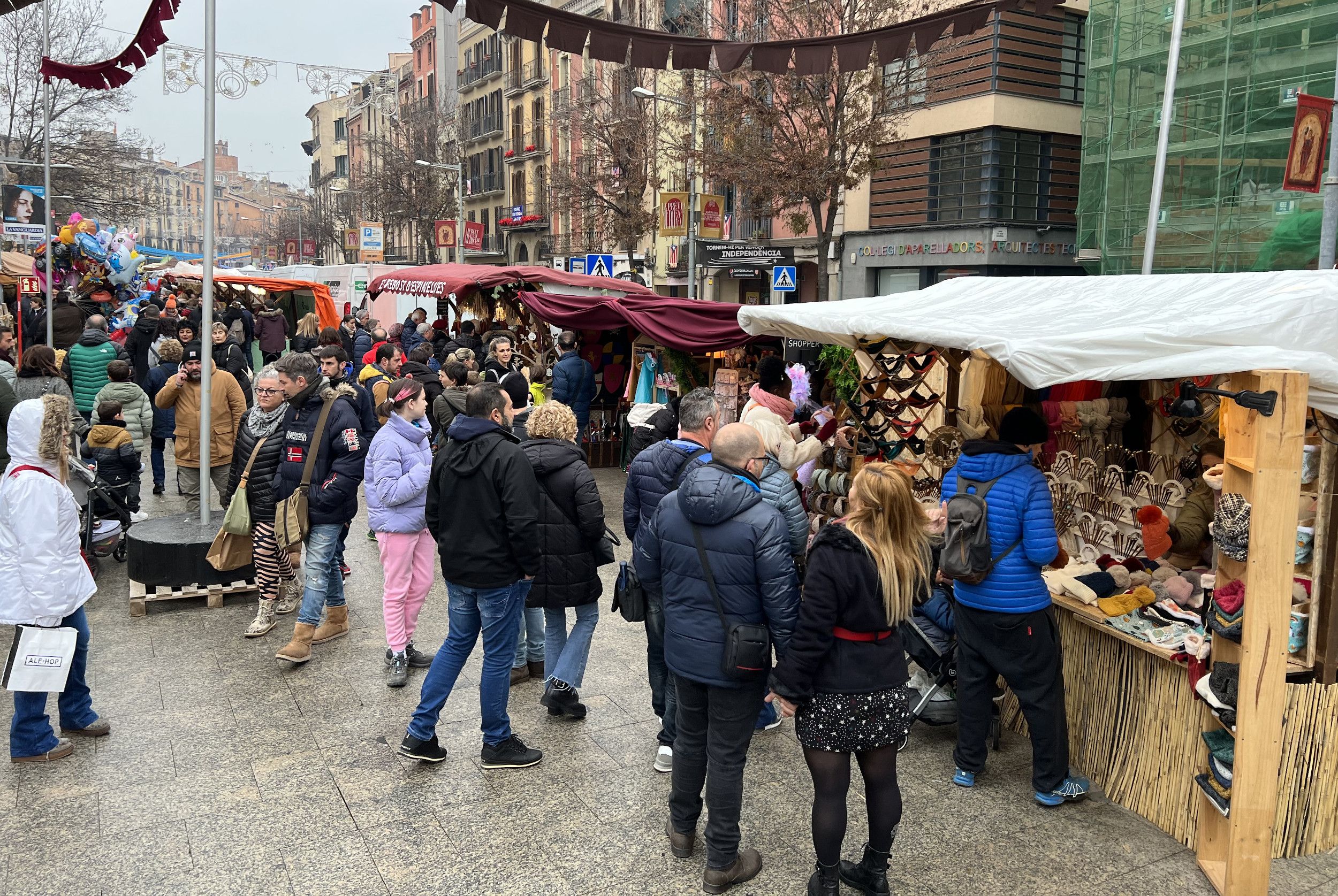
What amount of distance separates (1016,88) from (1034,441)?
20.2 metres

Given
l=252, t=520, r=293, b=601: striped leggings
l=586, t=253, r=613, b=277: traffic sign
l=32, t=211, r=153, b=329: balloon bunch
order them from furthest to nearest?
l=32, t=211, r=153, b=329: balloon bunch < l=586, t=253, r=613, b=277: traffic sign < l=252, t=520, r=293, b=601: striped leggings

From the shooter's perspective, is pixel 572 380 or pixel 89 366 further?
pixel 572 380

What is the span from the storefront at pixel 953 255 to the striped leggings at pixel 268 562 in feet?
55.9

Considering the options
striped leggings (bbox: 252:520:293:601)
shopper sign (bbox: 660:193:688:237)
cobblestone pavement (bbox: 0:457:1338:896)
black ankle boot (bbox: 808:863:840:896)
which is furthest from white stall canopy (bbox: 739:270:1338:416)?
shopper sign (bbox: 660:193:688:237)

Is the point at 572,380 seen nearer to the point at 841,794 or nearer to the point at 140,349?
the point at 140,349

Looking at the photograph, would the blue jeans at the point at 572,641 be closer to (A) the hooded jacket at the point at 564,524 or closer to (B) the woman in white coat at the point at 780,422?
(A) the hooded jacket at the point at 564,524

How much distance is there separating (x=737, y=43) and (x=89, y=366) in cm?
822

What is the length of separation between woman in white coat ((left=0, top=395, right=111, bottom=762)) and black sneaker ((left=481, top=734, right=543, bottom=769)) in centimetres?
201

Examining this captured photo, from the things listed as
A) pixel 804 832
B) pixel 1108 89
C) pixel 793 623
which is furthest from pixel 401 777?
pixel 1108 89

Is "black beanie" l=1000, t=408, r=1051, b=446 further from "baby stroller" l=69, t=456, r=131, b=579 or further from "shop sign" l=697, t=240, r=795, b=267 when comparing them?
"shop sign" l=697, t=240, r=795, b=267

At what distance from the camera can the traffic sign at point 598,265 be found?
17.4 meters

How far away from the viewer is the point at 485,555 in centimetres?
470

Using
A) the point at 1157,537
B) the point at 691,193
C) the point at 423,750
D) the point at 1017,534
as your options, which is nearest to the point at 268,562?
the point at 423,750

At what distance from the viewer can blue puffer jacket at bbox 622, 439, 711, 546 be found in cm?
473
